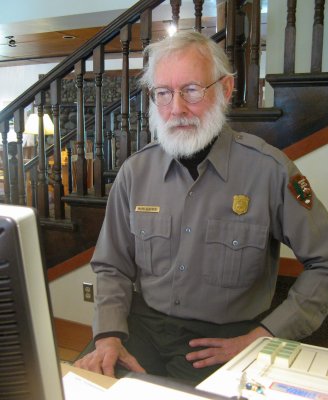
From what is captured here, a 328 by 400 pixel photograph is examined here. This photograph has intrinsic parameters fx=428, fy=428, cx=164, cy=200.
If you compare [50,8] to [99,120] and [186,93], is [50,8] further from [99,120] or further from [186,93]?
[186,93]

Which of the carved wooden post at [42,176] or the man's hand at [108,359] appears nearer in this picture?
the man's hand at [108,359]

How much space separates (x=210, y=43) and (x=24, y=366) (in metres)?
1.18

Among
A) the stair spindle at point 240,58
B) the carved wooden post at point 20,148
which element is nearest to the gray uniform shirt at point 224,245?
the stair spindle at point 240,58

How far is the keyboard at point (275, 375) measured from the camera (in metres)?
0.65

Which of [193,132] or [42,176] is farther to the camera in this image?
[42,176]

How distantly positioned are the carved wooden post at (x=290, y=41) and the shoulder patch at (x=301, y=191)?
82cm

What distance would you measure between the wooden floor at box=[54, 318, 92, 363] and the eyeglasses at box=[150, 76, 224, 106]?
1.68 meters

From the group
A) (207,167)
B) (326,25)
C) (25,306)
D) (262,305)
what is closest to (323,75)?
(326,25)

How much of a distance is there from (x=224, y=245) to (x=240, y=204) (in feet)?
0.44

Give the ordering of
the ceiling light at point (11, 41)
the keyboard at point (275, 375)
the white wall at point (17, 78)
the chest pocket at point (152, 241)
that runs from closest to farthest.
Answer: the keyboard at point (275, 375) < the chest pocket at point (152, 241) < the ceiling light at point (11, 41) < the white wall at point (17, 78)

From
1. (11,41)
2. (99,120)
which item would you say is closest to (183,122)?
(99,120)

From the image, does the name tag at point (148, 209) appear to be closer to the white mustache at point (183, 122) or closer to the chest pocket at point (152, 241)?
the chest pocket at point (152, 241)

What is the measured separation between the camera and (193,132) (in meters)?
1.39

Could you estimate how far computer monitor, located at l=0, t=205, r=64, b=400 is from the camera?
16.5 inches
